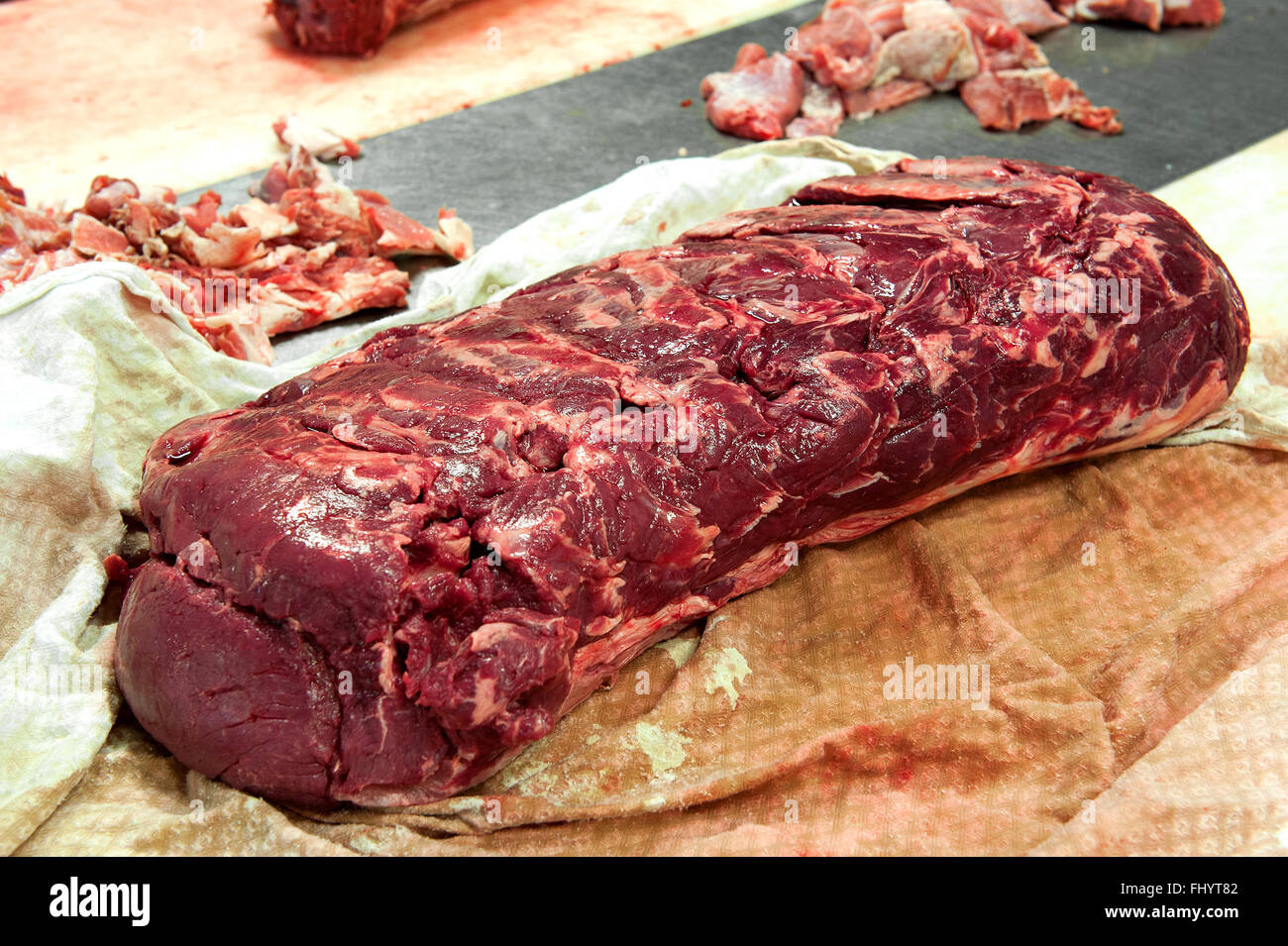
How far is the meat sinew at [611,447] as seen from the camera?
2346 mm

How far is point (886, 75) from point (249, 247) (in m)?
3.69

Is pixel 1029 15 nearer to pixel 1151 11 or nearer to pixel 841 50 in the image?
pixel 1151 11

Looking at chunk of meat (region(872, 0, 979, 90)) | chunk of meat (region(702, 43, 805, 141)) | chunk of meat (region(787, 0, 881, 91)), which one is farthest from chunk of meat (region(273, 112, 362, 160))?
chunk of meat (region(872, 0, 979, 90))

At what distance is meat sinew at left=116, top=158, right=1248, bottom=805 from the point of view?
2.35 m

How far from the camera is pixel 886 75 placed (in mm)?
6074

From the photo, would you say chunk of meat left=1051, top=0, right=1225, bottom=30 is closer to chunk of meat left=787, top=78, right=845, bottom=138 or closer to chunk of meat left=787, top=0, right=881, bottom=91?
chunk of meat left=787, top=0, right=881, bottom=91

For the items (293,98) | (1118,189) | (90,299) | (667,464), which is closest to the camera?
(667,464)

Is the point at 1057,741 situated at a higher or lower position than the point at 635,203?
lower

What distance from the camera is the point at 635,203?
441 cm

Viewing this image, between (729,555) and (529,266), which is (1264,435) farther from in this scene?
(529,266)

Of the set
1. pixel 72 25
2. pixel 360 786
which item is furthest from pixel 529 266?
pixel 72 25

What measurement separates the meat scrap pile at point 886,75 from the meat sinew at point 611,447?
2.35 m

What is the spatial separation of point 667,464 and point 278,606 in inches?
37.8

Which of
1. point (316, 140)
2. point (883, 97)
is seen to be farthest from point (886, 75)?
point (316, 140)
